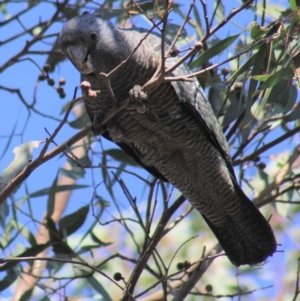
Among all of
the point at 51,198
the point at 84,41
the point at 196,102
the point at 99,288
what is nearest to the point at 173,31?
the point at 196,102

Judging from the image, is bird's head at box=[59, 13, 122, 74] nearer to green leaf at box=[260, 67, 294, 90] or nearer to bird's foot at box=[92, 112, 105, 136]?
bird's foot at box=[92, 112, 105, 136]

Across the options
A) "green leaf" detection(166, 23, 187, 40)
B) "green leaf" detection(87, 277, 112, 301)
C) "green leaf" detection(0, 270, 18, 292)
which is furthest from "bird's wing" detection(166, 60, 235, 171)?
"green leaf" detection(0, 270, 18, 292)

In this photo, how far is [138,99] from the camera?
2764mm

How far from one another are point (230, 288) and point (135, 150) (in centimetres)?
146


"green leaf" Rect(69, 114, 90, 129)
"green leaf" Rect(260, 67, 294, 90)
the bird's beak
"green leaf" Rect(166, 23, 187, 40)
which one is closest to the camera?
"green leaf" Rect(260, 67, 294, 90)

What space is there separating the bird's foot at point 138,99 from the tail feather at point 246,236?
79 cm

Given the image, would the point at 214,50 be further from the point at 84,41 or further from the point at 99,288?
the point at 99,288

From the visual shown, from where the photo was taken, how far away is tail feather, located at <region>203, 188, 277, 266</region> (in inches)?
130

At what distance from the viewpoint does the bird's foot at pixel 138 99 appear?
274cm

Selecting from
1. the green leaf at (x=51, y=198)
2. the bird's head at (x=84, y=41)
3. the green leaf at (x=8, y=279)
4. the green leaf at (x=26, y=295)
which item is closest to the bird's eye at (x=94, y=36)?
the bird's head at (x=84, y=41)

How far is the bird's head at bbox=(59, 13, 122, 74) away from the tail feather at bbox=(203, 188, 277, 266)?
3.28 ft

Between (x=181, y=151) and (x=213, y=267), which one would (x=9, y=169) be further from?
(x=213, y=267)

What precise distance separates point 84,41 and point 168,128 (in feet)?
1.78

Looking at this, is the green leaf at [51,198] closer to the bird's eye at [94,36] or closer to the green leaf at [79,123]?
the green leaf at [79,123]
